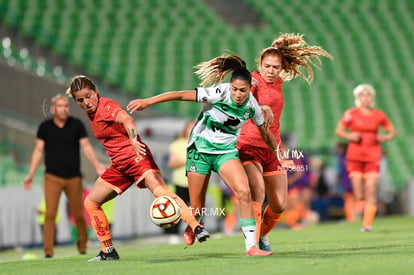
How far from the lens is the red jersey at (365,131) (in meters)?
13.5

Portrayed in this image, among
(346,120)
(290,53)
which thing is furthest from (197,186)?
(346,120)

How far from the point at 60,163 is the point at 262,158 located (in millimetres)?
3819

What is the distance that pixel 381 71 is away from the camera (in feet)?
97.9

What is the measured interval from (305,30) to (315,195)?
11498 mm

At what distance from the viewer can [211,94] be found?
7977 millimetres

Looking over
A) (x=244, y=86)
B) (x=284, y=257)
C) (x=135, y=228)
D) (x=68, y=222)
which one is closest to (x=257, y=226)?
(x=284, y=257)

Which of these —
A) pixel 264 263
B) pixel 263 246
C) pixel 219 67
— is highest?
pixel 219 67

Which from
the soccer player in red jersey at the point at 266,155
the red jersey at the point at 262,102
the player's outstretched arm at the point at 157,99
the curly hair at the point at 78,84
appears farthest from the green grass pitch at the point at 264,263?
the curly hair at the point at 78,84

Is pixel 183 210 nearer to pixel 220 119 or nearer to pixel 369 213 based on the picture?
pixel 220 119

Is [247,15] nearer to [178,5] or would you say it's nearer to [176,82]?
[178,5]

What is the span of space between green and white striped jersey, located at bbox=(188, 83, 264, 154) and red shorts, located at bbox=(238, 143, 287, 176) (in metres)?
0.43

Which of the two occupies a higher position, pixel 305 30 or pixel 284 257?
pixel 305 30

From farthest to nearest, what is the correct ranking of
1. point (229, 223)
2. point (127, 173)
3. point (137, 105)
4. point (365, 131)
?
1. point (229, 223)
2. point (365, 131)
3. point (127, 173)
4. point (137, 105)

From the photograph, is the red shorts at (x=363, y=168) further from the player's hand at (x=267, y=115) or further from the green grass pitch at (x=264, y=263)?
the player's hand at (x=267, y=115)
